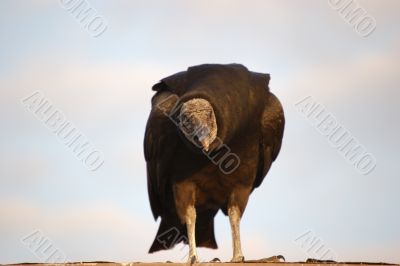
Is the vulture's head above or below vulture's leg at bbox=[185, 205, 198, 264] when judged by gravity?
above

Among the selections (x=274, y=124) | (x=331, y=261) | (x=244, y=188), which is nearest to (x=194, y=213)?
(x=244, y=188)

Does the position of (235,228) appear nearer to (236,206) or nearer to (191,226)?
(236,206)

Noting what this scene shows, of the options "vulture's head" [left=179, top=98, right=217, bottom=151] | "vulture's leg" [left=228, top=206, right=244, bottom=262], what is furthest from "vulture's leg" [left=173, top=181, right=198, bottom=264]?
"vulture's head" [left=179, top=98, right=217, bottom=151]

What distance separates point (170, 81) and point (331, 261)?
286cm

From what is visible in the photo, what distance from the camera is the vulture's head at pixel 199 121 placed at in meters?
7.01

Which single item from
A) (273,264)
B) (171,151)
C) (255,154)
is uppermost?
(255,154)

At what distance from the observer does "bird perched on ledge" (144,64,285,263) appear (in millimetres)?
7445

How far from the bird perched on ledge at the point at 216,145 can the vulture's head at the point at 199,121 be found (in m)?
0.07

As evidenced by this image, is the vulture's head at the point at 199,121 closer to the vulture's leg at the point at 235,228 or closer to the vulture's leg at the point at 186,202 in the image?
the vulture's leg at the point at 186,202

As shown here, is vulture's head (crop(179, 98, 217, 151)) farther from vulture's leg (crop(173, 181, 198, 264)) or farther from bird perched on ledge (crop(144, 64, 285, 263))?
vulture's leg (crop(173, 181, 198, 264))

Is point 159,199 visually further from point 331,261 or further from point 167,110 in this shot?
point 331,261

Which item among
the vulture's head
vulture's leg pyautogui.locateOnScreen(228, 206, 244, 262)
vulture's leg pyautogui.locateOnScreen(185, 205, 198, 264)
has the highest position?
the vulture's head

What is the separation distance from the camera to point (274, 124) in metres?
8.03

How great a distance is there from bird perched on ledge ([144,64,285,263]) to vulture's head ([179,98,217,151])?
0.23 ft
